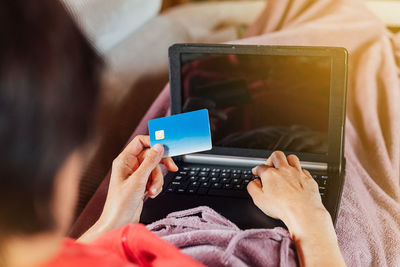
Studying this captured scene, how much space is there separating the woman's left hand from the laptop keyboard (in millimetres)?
60

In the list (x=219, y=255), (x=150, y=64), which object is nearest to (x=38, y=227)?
(x=219, y=255)

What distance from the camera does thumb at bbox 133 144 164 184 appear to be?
24.9 inches

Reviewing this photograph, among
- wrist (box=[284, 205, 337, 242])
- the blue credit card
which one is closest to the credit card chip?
the blue credit card

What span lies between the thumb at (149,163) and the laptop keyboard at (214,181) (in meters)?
0.09

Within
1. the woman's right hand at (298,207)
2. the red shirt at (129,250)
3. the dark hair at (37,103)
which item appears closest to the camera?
the dark hair at (37,103)

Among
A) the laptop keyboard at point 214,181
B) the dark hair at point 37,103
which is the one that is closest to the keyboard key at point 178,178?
the laptop keyboard at point 214,181

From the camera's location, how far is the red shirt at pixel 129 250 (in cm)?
41

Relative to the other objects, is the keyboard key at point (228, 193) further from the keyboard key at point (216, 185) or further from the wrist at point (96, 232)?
the wrist at point (96, 232)

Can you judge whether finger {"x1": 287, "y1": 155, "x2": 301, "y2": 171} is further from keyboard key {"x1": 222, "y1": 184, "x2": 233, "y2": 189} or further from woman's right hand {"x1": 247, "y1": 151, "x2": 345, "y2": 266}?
keyboard key {"x1": 222, "y1": 184, "x2": 233, "y2": 189}

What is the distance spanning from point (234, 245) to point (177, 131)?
22 cm

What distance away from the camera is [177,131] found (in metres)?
0.67

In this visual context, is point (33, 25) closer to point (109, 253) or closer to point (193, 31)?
point (109, 253)

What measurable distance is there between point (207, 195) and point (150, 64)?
0.55 m

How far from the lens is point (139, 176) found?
631 millimetres
